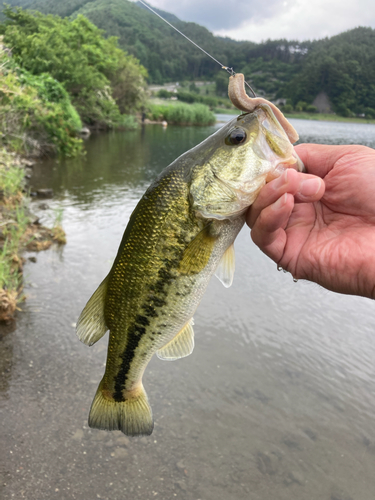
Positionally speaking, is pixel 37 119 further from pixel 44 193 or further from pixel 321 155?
pixel 321 155

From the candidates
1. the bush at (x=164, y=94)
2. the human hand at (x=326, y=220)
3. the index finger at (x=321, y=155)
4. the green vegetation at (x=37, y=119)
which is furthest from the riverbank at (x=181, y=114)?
the human hand at (x=326, y=220)

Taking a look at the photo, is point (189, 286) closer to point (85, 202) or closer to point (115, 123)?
point (85, 202)

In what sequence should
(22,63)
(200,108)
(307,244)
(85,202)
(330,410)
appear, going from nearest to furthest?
(307,244)
(330,410)
(85,202)
(22,63)
(200,108)

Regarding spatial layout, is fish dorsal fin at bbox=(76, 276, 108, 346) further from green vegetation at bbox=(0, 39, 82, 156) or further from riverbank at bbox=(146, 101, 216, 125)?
riverbank at bbox=(146, 101, 216, 125)

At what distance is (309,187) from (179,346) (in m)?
1.41

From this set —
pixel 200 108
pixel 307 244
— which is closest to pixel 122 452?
pixel 307 244

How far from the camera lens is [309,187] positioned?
7.08ft

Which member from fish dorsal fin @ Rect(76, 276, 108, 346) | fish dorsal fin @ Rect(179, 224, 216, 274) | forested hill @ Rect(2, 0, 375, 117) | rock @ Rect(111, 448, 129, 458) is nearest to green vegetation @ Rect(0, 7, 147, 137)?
forested hill @ Rect(2, 0, 375, 117)

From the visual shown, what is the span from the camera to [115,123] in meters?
42.8

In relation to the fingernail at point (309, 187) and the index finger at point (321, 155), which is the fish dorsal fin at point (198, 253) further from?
the index finger at point (321, 155)

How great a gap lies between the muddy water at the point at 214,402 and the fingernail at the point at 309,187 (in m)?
3.63

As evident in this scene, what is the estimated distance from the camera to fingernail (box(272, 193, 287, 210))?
2098 millimetres

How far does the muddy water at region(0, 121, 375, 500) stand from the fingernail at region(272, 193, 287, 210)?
365 centimetres

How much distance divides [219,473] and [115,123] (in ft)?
143
